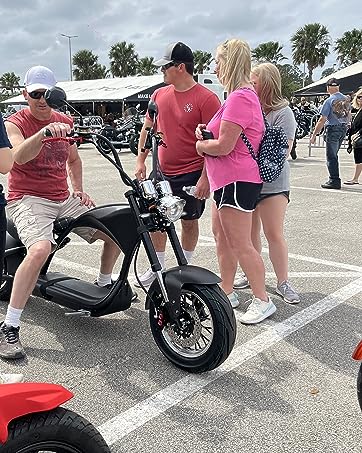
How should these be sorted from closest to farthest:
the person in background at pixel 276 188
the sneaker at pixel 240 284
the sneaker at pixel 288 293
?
the person in background at pixel 276 188 → the sneaker at pixel 288 293 → the sneaker at pixel 240 284

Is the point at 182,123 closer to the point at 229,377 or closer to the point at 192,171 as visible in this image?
the point at 192,171

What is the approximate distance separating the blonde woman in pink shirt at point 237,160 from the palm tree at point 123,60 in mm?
71465

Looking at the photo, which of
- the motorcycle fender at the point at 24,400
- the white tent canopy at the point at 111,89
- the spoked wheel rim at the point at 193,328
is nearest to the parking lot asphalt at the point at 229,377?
the spoked wheel rim at the point at 193,328

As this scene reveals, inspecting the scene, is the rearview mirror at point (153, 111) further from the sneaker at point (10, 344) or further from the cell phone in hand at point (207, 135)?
the sneaker at point (10, 344)

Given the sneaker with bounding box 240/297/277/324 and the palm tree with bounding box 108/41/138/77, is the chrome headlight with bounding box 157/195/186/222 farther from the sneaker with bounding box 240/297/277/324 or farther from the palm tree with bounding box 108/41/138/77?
the palm tree with bounding box 108/41/138/77

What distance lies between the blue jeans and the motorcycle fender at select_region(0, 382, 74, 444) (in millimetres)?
8151

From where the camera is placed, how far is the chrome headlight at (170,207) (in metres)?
3.04

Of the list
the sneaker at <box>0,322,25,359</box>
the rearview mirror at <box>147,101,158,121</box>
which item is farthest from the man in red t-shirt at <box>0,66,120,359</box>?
the rearview mirror at <box>147,101,158,121</box>

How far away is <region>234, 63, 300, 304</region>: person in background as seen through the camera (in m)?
3.86

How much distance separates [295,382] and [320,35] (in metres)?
71.0

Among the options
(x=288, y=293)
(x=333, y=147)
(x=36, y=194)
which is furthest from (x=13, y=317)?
(x=333, y=147)

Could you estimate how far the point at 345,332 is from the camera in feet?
11.8

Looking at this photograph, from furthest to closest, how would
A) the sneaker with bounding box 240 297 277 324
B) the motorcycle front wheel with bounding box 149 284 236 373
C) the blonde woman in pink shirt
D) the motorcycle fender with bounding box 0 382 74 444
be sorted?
1. the sneaker with bounding box 240 297 277 324
2. the blonde woman in pink shirt
3. the motorcycle front wheel with bounding box 149 284 236 373
4. the motorcycle fender with bounding box 0 382 74 444

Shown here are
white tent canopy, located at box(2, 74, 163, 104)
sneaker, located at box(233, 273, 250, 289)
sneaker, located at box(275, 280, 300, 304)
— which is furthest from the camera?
white tent canopy, located at box(2, 74, 163, 104)
